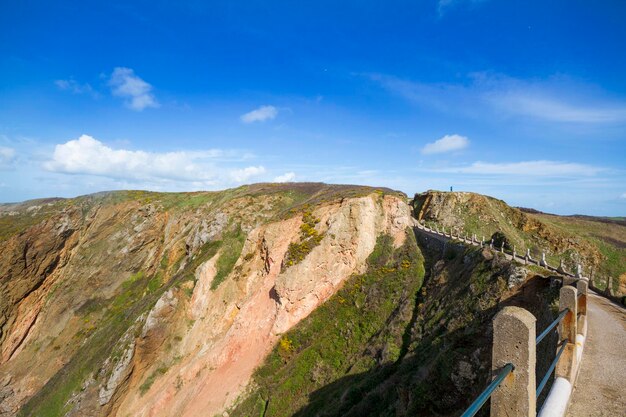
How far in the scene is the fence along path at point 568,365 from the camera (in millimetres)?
3473

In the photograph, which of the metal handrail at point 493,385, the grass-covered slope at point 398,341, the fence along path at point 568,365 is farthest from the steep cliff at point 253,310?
the metal handrail at point 493,385

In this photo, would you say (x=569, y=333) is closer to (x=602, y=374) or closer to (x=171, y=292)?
(x=602, y=374)

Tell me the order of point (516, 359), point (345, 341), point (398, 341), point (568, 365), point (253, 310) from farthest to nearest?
point (253, 310) < point (345, 341) < point (398, 341) < point (568, 365) < point (516, 359)

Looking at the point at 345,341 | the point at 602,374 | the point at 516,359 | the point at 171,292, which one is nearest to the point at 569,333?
the point at 602,374

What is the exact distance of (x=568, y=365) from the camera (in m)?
5.98

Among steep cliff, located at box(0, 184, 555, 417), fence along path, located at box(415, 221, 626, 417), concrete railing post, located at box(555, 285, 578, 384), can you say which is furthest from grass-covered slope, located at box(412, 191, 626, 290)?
concrete railing post, located at box(555, 285, 578, 384)

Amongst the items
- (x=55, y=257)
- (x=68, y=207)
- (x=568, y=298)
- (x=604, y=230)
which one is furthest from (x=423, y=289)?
(x=68, y=207)

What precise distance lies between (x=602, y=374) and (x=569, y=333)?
1716mm

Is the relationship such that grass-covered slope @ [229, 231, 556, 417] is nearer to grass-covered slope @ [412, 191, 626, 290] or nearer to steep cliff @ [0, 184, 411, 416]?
steep cliff @ [0, 184, 411, 416]

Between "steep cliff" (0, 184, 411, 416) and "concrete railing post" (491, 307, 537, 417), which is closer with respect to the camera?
"concrete railing post" (491, 307, 537, 417)

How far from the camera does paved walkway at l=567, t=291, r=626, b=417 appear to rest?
565 cm

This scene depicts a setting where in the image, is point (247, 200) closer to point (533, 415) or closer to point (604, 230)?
point (533, 415)

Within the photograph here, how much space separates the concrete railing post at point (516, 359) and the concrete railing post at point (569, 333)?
3139 mm

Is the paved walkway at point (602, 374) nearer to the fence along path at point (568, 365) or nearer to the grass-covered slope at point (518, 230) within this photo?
the fence along path at point (568, 365)
